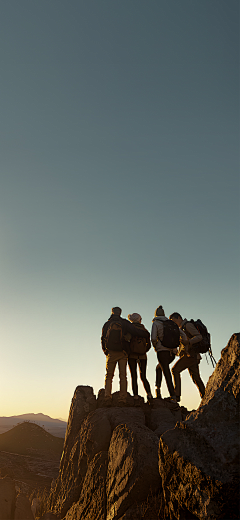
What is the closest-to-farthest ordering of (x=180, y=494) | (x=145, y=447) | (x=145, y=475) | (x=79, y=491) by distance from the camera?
(x=180, y=494) < (x=145, y=475) < (x=145, y=447) < (x=79, y=491)

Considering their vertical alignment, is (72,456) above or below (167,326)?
below

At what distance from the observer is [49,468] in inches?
760

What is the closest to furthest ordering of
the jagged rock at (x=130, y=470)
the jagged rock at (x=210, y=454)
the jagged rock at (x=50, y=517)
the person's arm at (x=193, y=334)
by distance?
the jagged rock at (x=210, y=454)
the jagged rock at (x=130, y=470)
the jagged rock at (x=50, y=517)
the person's arm at (x=193, y=334)

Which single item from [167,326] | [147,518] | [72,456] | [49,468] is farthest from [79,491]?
[49,468]

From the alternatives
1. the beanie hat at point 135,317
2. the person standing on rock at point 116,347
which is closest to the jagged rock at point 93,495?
the person standing on rock at point 116,347

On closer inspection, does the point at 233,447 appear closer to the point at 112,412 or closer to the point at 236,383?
the point at 236,383

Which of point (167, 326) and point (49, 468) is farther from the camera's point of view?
point (49, 468)

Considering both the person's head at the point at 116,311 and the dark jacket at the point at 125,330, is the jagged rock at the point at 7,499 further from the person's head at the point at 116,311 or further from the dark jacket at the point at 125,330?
the person's head at the point at 116,311

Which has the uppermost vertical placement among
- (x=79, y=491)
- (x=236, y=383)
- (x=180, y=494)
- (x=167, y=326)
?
(x=167, y=326)

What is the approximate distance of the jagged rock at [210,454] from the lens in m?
2.70

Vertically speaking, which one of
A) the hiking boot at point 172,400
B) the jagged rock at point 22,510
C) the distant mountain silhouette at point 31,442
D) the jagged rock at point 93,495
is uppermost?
the hiking boot at point 172,400

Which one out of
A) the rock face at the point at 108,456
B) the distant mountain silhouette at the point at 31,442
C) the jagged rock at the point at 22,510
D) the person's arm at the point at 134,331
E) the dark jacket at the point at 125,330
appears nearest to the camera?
the rock face at the point at 108,456

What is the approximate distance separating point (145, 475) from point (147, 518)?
21.4 inches

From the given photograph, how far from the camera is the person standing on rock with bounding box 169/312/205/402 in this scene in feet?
24.4
